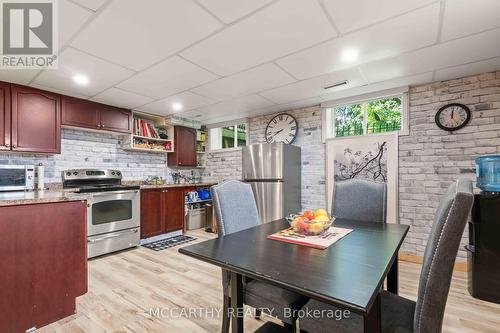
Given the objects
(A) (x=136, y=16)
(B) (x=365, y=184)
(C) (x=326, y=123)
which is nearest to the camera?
(A) (x=136, y=16)

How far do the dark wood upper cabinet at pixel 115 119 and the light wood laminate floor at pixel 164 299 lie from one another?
199 centimetres

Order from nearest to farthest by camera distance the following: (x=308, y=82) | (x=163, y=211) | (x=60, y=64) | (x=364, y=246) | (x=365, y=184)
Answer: (x=364, y=246) → (x=365, y=184) → (x=60, y=64) → (x=308, y=82) → (x=163, y=211)

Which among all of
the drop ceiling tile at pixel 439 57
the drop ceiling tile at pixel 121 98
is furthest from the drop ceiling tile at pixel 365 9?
the drop ceiling tile at pixel 121 98

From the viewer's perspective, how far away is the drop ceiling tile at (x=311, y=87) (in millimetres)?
2711

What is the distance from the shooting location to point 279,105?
3881 millimetres

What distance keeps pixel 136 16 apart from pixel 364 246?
2.09 m

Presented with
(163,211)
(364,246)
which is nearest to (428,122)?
(364,246)

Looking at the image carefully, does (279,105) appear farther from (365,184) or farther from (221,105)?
(365,184)

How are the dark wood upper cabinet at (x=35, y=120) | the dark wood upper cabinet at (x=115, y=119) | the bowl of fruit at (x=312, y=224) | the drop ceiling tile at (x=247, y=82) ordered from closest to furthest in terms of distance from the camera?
the bowl of fruit at (x=312, y=224)
the drop ceiling tile at (x=247, y=82)
the dark wood upper cabinet at (x=35, y=120)
the dark wood upper cabinet at (x=115, y=119)

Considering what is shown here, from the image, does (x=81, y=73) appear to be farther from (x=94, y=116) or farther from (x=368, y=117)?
(x=368, y=117)

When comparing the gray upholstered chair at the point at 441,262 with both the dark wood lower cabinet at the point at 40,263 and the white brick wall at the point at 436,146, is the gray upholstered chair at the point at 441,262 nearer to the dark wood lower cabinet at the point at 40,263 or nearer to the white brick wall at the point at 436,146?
the dark wood lower cabinet at the point at 40,263

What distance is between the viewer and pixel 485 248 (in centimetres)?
214

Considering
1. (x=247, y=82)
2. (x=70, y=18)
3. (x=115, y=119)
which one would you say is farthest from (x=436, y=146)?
(x=115, y=119)

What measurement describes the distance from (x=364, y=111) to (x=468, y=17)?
1.84 metres
